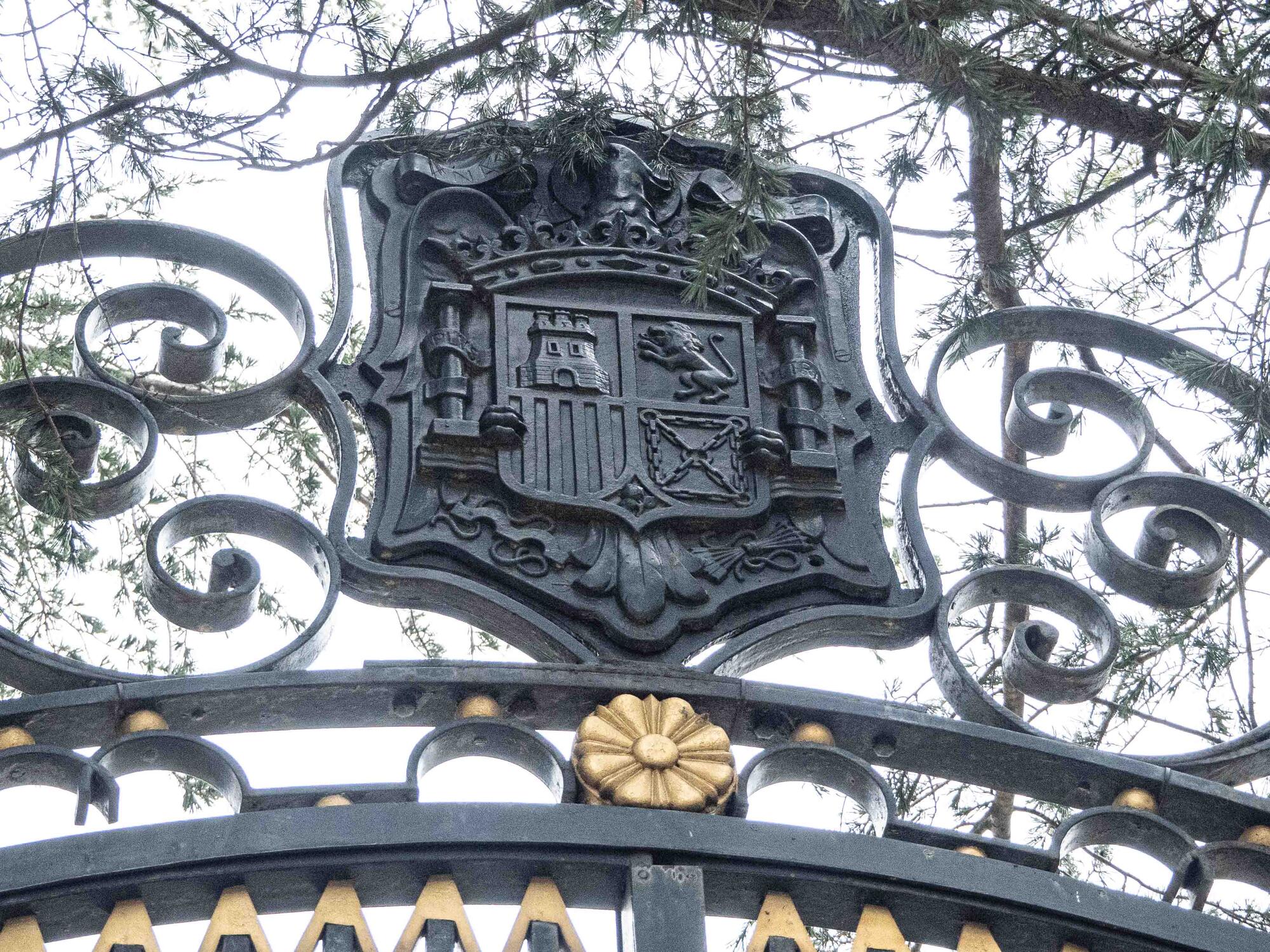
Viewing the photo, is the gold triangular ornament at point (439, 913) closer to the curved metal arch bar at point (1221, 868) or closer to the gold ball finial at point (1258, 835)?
the curved metal arch bar at point (1221, 868)

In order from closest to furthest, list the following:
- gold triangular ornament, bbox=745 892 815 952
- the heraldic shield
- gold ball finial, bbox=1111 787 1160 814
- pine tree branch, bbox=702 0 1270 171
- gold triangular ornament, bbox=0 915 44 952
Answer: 1. gold triangular ornament, bbox=0 915 44 952
2. gold triangular ornament, bbox=745 892 815 952
3. gold ball finial, bbox=1111 787 1160 814
4. the heraldic shield
5. pine tree branch, bbox=702 0 1270 171

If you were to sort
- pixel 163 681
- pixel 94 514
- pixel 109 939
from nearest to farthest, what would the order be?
pixel 109 939, pixel 163 681, pixel 94 514

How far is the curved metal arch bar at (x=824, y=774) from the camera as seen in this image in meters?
3.12

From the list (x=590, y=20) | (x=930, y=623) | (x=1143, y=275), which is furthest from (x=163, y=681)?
(x=1143, y=275)

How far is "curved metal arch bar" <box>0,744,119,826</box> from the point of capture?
2938 millimetres

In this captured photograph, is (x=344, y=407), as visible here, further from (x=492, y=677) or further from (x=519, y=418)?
(x=492, y=677)

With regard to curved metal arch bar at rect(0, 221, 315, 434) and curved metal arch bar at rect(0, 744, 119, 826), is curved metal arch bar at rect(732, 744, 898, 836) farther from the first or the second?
curved metal arch bar at rect(0, 221, 315, 434)

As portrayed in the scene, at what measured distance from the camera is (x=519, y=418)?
3510 millimetres

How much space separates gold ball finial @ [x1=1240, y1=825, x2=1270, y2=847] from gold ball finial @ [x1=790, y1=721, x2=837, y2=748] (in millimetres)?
704

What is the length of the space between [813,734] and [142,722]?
1.05 metres

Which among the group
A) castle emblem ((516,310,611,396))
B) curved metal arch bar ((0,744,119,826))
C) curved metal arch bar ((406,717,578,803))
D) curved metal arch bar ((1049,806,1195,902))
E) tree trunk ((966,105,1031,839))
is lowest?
curved metal arch bar ((1049,806,1195,902))

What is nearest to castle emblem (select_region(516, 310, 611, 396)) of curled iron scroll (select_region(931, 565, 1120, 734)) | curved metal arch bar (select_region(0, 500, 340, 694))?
curved metal arch bar (select_region(0, 500, 340, 694))

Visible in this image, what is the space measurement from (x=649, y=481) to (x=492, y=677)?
1.76 feet

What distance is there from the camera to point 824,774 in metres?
3.20
